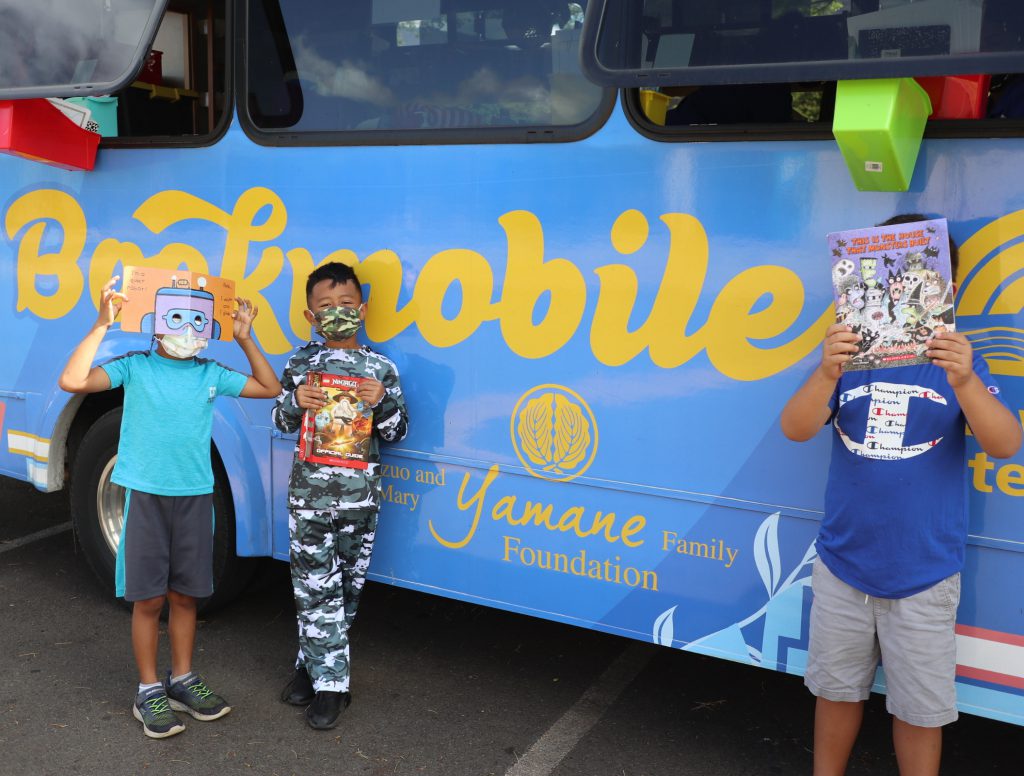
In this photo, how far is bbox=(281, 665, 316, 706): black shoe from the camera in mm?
3654

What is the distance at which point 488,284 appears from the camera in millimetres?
3309

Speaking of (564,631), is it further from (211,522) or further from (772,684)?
(211,522)

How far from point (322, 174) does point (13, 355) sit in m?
1.91

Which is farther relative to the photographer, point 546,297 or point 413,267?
point 413,267

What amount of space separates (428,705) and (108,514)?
175 centimetres

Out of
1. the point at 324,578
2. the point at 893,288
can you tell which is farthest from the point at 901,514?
the point at 324,578

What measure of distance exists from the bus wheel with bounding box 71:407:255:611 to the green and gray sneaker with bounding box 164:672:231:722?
645mm

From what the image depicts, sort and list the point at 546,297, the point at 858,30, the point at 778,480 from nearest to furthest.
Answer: the point at 858,30, the point at 778,480, the point at 546,297

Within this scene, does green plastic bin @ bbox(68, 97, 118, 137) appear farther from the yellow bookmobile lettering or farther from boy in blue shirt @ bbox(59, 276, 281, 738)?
boy in blue shirt @ bbox(59, 276, 281, 738)

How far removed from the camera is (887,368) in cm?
253

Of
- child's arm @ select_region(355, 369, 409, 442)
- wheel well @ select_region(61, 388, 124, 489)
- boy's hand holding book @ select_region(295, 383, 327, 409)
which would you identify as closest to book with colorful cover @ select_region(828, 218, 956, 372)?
child's arm @ select_region(355, 369, 409, 442)

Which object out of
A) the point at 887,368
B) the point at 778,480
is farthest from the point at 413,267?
the point at 887,368

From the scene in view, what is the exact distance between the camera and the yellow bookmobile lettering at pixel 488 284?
2.90m

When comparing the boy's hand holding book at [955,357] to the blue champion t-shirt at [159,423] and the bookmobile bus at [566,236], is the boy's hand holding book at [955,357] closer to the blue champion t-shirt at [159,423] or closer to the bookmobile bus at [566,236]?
the bookmobile bus at [566,236]
